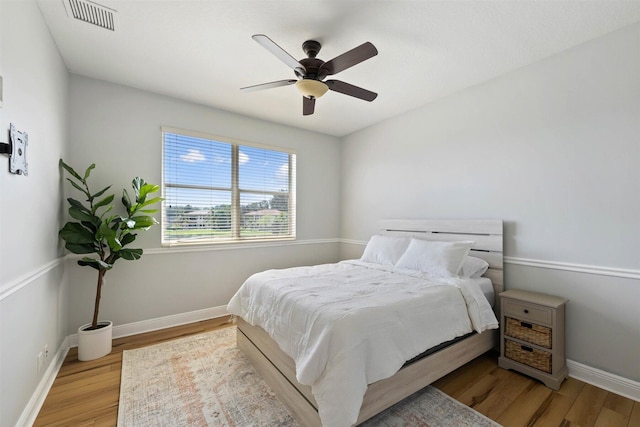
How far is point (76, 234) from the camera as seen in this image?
244 cm

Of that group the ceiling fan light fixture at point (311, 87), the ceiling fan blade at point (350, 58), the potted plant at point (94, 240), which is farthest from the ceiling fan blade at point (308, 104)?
the potted plant at point (94, 240)

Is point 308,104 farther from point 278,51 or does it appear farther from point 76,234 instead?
point 76,234

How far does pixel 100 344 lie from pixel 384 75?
3.86 meters

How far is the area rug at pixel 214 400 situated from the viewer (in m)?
1.75

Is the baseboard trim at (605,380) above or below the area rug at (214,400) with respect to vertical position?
above

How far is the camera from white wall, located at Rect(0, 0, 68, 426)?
4.82 ft

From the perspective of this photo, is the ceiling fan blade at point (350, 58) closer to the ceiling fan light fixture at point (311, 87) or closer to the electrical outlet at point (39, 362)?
the ceiling fan light fixture at point (311, 87)

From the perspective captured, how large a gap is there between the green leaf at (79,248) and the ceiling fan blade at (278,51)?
94.8 inches

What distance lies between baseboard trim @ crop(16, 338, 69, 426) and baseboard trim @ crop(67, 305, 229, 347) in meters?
0.35

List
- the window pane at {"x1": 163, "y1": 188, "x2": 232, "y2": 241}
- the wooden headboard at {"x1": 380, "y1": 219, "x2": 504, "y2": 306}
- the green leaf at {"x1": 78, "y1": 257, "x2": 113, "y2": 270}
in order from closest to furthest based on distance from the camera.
A: the green leaf at {"x1": 78, "y1": 257, "x2": 113, "y2": 270}
the wooden headboard at {"x1": 380, "y1": 219, "x2": 504, "y2": 306}
the window pane at {"x1": 163, "y1": 188, "x2": 232, "y2": 241}

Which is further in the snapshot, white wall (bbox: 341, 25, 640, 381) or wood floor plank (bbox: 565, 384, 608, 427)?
white wall (bbox: 341, 25, 640, 381)

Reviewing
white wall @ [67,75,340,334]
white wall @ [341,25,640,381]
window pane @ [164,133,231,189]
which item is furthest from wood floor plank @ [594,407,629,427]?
window pane @ [164,133,231,189]

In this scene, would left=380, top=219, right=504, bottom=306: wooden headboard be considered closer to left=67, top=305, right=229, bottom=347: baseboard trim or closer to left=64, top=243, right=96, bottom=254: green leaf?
left=67, top=305, right=229, bottom=347: baseboard trim

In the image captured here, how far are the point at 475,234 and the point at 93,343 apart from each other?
399 cm
